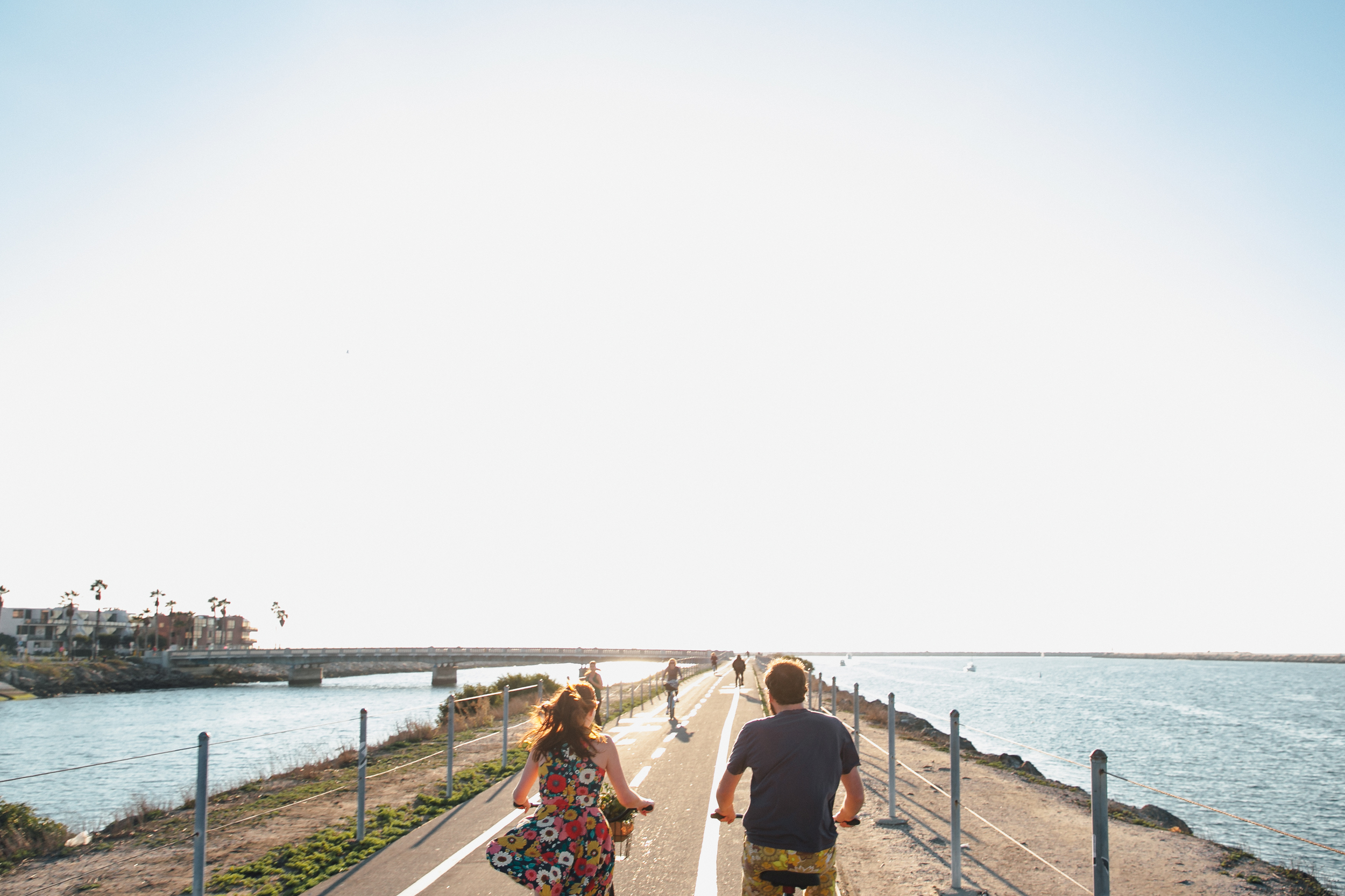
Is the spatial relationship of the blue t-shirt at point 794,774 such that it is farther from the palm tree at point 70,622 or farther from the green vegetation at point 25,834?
the palm tree at point 70,622

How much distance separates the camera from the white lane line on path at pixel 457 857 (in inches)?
307

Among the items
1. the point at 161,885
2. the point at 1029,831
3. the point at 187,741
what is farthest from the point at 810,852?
the point at 187,741

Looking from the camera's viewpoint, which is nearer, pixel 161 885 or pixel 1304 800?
pixel 161 885

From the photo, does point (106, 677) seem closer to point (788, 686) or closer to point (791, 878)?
point (788, 686)

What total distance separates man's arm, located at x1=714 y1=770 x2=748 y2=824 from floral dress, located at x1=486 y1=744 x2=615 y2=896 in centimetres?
74

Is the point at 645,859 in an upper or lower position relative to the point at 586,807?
lower

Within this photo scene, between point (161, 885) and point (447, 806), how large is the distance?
13.3 feet

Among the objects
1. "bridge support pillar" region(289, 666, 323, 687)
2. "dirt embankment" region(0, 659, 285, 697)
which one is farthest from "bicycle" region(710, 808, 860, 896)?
"bridge support pillar" region(289, 666, 323, 687)

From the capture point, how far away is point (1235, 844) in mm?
20625

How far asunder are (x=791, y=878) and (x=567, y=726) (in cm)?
157

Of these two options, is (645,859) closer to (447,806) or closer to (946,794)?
(447,806)

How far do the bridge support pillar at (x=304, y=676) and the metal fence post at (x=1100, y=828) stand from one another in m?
137

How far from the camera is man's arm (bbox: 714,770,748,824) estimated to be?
15.4 feet

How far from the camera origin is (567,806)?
4.91 metres
